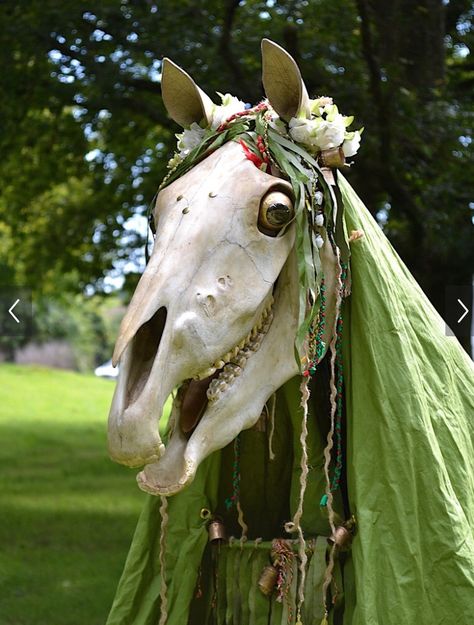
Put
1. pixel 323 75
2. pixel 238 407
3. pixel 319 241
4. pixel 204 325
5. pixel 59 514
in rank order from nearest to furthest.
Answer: pixel 204 325 < pixel 238 407 < pixel 319 241 < pixel 323 75 < pixel 59 514

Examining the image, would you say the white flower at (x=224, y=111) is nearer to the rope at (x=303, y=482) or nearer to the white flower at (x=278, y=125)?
the white flower at (x=278, y=125)

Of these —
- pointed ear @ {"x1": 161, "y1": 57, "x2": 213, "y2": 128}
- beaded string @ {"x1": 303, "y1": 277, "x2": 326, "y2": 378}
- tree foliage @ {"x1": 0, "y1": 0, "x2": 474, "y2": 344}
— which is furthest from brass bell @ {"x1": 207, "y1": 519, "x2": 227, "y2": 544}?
tree foliage @ {"x1": 0, "y1": 0, "x2": 474, "y2": 344}

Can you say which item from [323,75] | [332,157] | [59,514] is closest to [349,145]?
[332,157]

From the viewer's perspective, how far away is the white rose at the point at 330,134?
2789 mm

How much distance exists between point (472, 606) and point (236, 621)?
693 millimetres

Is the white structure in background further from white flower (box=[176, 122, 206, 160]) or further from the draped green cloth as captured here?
white flower (box=[176, 122, 206, 160])

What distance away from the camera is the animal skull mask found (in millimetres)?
2465

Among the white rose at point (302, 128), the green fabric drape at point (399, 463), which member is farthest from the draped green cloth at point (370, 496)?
the white rose at point (302, 128)

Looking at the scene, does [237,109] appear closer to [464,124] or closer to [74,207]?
[464,124]

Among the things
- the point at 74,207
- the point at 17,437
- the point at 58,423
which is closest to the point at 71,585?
the point at 74,207

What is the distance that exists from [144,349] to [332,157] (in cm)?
74

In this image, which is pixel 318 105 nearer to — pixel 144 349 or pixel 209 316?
pixel 209 316

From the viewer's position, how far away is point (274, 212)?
2.66m

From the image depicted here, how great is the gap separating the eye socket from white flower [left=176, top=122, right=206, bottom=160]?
13.4 inches
